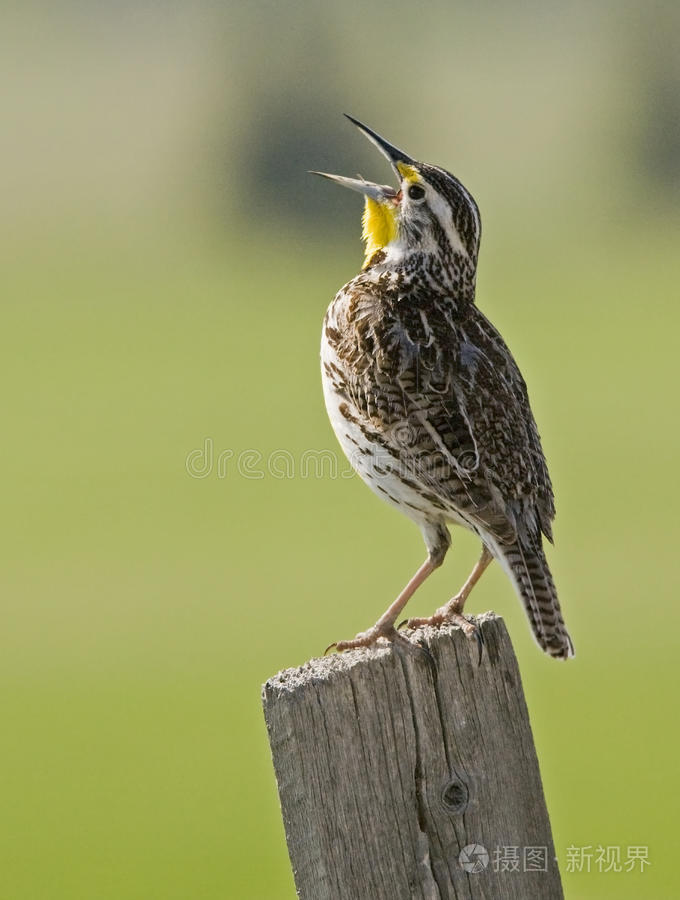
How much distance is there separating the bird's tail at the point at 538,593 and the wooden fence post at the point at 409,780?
0.51 metres

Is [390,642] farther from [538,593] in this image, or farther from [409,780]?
[538,593]

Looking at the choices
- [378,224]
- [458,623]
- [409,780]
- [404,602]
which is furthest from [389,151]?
[409,780]

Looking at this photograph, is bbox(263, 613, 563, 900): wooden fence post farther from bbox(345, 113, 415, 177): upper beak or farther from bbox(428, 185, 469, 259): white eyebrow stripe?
bbox(345, 113, 415, 177): upper beak

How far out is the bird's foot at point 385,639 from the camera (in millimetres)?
2762

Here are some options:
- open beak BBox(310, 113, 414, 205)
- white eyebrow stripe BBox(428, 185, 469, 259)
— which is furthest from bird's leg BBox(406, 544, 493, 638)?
open beak BBox(310, 113, 414, 205)

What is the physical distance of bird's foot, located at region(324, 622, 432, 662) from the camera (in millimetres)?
2762

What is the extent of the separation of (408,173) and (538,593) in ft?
4.60

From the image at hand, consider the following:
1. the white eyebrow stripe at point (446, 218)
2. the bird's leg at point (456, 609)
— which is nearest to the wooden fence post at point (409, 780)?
the bird's leg at point (456, 609)

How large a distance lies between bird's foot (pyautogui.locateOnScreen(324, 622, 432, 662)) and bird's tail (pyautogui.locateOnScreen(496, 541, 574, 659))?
1.10 feet

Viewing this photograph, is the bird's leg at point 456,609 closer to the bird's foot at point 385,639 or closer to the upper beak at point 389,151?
the bird's foot at point 385,639

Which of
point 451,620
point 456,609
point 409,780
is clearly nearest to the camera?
point 409,780

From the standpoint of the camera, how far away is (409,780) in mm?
2668

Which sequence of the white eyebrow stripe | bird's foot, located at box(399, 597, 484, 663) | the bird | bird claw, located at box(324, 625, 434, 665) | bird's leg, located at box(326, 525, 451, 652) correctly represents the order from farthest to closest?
the white eyebrow stripe, the bird, bird's leg, located at box(326, 525, 451, 652), bird's foot, located at box(399, 597, 484, 663), bird claw, located at box(324, 625, 434, 665)

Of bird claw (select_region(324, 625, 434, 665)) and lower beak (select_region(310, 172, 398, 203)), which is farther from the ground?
lower beak (select_region(310, 172, 398, 203))
